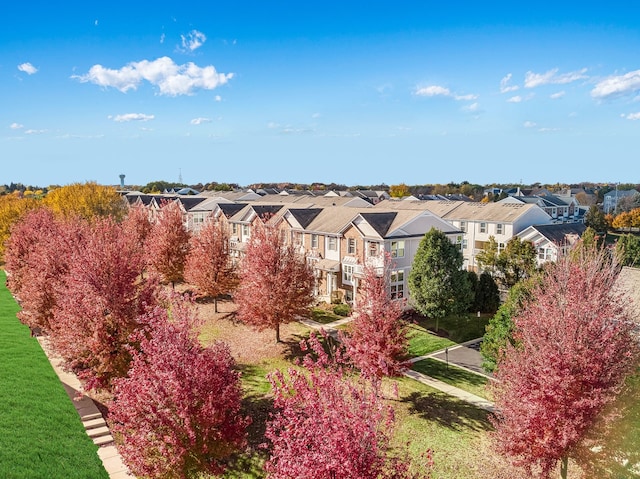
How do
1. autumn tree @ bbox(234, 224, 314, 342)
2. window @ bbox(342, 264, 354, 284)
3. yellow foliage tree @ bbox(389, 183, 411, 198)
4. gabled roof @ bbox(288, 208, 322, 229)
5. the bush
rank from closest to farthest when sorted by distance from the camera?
autumn tree @ bbox(234, 224, 314, 342), the bush, window @ bbox(342, 264, 354, 284), gabled roof @ bbox(288, 208, 322, 229), yellow foliage tree @ bbox(389, 183, 411, 198)

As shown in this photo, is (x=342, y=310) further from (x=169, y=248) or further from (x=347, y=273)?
(x=169, y=248)

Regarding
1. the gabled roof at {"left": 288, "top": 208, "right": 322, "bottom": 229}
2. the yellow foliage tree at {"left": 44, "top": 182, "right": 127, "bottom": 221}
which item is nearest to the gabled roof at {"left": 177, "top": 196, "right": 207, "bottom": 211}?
the yellow foliage tree at {"left": 44, "top": 182, "right": 127, "bottom": 221}

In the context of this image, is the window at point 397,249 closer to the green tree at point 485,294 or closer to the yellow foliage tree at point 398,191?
the green tree at point 485,294

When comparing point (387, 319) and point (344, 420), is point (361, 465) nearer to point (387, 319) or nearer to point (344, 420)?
point (344, 420)

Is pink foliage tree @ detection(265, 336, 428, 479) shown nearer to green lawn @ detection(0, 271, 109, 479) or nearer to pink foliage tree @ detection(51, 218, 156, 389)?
green lawn @ detection(0, 271, 109, 479)

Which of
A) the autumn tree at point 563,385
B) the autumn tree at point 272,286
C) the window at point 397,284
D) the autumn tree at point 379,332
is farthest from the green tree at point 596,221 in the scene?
the autumn tree at point 563,385

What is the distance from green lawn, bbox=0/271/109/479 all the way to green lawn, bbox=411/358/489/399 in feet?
55.3

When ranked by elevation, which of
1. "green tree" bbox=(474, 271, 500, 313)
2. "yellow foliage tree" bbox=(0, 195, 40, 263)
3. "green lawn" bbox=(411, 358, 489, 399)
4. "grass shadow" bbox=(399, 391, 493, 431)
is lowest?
"green lawn" bbox=(411, 358, 489, 399)

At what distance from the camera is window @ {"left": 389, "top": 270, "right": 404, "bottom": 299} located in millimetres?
36812

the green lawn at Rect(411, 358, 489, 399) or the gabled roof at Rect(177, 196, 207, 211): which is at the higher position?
the gabled roof at Rect(177, 196, 207, 211)

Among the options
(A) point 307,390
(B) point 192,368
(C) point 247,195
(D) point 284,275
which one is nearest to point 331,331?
(D) point 284,275

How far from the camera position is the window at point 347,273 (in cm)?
3891

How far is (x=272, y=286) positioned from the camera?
28.7 metres

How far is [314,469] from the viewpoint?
9078 millimetres
